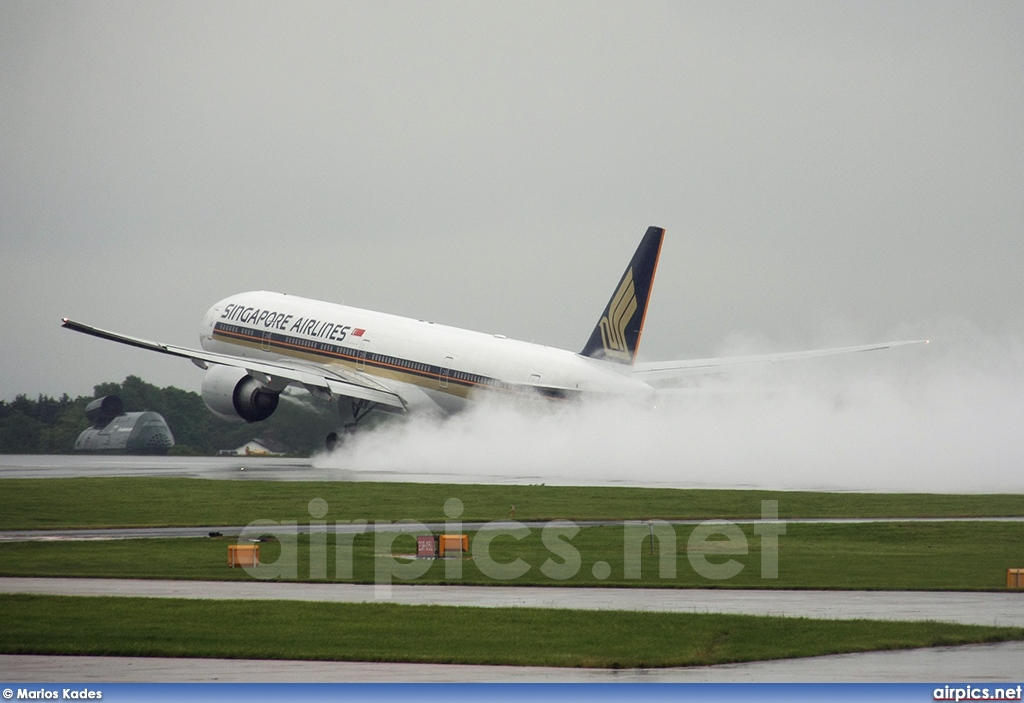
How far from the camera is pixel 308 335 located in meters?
72.8

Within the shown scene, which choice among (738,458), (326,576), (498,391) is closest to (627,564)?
(326,576)

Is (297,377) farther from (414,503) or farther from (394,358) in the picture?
(414,503)

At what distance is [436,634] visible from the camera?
22156 mm

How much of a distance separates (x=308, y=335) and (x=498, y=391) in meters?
13.6

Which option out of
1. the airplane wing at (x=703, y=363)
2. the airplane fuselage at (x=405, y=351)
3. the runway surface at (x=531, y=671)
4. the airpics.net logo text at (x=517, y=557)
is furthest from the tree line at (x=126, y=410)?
the runway surface at (x=531, y=671)

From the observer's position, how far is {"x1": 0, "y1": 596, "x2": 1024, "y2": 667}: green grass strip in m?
20.5

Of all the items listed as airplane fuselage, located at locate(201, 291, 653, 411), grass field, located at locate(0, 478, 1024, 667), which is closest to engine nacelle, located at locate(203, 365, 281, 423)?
airplane fuselage, located at locate(201, 291, 653, 411)

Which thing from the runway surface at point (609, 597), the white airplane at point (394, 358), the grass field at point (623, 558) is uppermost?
the white airplane at point (394, 358)

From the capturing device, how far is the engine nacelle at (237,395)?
225 ft

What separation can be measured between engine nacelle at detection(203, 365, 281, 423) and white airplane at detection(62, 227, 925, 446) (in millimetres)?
46

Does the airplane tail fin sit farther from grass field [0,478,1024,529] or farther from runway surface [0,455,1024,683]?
runway surface [0,455,1024,683]

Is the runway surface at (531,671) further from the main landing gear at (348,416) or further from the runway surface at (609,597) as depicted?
the main landing gear at (348,416)

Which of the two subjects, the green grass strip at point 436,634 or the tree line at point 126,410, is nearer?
the green grass strip at point 436,634

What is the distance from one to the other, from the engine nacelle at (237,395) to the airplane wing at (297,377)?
71 cm
